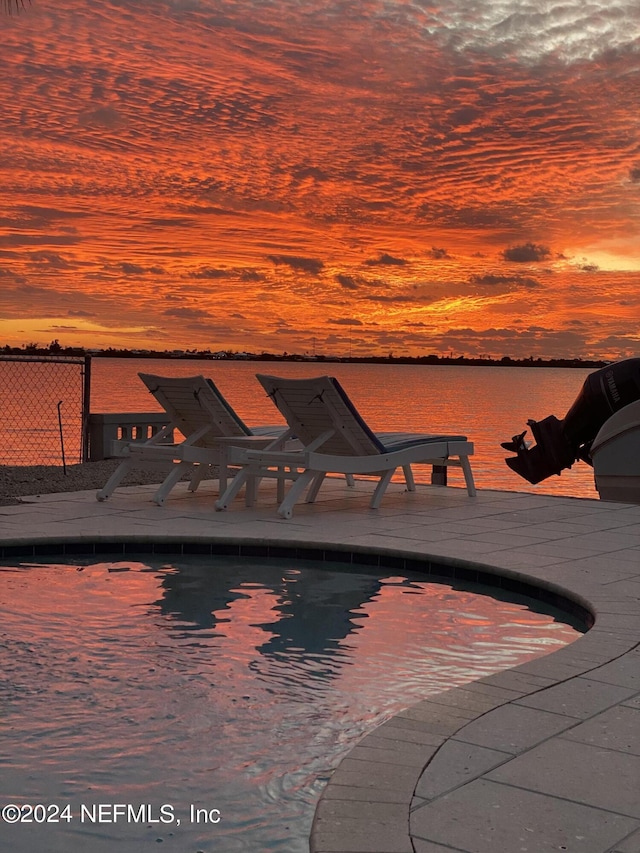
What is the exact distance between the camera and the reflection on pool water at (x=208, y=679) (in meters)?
3.20

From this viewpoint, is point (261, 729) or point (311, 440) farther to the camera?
point (311, 440)

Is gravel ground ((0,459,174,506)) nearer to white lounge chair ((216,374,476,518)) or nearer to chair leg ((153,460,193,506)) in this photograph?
chair leg ((153,460,193,506))

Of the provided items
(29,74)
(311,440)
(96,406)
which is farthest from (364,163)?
(96,406)

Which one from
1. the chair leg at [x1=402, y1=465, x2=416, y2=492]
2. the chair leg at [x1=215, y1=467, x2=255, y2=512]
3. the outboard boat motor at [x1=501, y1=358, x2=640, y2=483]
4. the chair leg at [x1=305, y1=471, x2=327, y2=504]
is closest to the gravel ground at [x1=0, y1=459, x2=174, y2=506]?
the chair leg at [x1=215, y1=467, x2=255, y2=512]

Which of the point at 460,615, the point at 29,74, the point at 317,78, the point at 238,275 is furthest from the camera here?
the point at 238,275

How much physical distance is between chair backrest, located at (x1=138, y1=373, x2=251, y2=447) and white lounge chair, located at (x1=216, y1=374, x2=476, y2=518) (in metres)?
0.46

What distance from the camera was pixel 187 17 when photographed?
16.9 m

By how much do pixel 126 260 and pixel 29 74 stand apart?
2229 centimetres

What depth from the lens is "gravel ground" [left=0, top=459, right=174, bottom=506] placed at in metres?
10.2

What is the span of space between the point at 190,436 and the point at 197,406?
36 centimetres

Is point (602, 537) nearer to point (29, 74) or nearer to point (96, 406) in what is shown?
point (29, 74)

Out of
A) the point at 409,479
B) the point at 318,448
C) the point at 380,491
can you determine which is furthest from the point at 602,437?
the point at 318,448

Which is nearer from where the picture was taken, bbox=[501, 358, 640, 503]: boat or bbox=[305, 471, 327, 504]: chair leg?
bbox=[305, 471, 327, 504]: chair leg

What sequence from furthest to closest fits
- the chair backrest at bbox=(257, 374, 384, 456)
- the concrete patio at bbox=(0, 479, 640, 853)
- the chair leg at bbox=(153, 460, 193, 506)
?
the chair leg at bbox=(153, 460, 193, 506), the chair backrest at bbox=(257, 374, 384, 456), the concrete patio at bbox=(0, 479, 640, 853)
